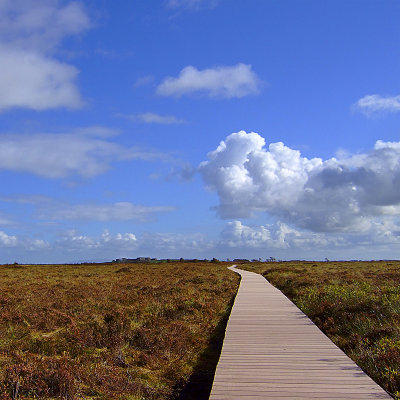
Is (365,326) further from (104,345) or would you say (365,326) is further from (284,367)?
(104,345)

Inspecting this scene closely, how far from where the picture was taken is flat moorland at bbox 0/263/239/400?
23.2 ft

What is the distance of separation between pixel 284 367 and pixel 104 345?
548 cm

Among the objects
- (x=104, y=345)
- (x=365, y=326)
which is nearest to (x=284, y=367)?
(x=365, y=326)

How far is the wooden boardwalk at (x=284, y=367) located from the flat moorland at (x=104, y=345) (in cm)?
123

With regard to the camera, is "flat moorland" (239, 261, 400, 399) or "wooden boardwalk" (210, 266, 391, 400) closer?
"wooden boardwalk" (210, 266, 391, 400)

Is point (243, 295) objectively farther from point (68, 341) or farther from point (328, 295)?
point (68, 341)

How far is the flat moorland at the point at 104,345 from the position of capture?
23.2ft

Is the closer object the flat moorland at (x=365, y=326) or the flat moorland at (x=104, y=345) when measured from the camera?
the flat moorland at (x=104, y=345)

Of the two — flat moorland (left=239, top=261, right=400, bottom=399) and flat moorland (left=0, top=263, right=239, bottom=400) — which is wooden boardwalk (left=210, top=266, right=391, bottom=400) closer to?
flat moorland (left=239, top=261, right=400, bottom=399)

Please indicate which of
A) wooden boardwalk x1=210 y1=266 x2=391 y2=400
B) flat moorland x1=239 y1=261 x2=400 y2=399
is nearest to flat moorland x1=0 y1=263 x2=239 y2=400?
wooden boardwalk x1=210 y1=266 x2=391 y2=400

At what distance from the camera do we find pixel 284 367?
7.27 m

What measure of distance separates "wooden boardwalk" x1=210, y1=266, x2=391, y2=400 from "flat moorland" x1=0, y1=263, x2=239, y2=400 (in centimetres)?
123

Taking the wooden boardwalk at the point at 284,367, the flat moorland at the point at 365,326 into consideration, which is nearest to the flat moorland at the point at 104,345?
the wooden boardwalk at the point at 284,367

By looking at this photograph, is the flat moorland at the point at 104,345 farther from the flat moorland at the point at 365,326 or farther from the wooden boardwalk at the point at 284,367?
the flat moorland at the point at 365,326
